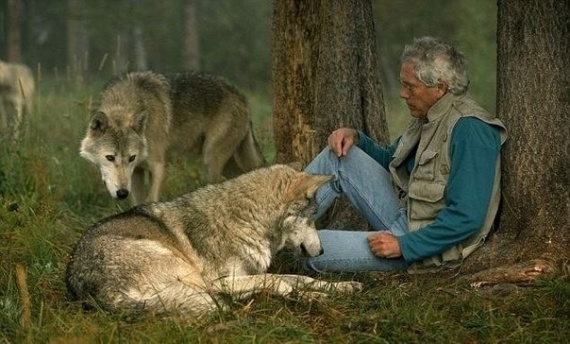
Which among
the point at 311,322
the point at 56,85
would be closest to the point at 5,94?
the point at 56,85

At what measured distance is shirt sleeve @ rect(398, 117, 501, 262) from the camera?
198 inches

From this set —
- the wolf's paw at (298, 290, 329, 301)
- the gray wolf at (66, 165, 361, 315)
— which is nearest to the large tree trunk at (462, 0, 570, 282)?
the wolf's paw at (298, 290, 329, 301)

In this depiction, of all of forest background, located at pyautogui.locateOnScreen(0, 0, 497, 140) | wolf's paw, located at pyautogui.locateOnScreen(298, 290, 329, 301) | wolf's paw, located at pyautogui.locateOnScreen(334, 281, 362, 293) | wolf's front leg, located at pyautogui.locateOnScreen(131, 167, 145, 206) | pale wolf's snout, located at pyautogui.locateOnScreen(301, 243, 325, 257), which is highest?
pale wolf's snout, located at pyautogui.locateOnScreen(301, 243, 325, 257)

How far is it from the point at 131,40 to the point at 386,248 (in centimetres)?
3443

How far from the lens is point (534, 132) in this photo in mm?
5230

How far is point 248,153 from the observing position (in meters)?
9.16

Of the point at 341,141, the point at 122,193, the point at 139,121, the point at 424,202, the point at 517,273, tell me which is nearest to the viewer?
the point at 517,273

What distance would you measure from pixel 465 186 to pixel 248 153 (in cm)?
438

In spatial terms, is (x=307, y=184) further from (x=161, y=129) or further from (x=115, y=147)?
(x=161, y=129)

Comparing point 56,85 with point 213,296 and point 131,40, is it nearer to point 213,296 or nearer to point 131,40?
point 213,296

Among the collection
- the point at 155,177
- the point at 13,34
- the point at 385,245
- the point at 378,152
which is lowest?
the point at 13,34

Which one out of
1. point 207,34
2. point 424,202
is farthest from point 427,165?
point 207,34

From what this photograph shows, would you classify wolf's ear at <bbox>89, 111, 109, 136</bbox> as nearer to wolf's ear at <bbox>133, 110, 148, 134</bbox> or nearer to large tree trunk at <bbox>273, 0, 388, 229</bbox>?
wolf's ear at <bbox>133, 110, 148, 134</bbox>

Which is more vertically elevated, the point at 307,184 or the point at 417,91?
the point at 417,91
